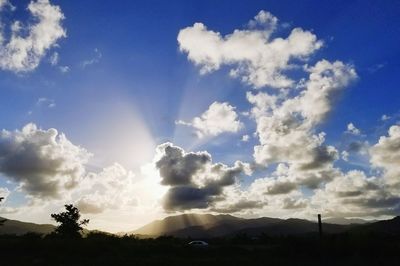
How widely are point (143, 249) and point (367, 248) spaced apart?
2777 cm

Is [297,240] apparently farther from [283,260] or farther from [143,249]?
[143,249]

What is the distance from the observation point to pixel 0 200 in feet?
206

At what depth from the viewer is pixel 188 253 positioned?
54.6m

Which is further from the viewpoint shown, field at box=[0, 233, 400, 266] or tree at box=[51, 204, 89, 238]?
tree at box=[51, 204, 89, 238]

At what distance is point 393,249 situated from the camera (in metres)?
57.4

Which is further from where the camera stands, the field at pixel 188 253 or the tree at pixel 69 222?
the tree at pixel 69 222

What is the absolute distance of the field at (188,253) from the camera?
4712 centimetres

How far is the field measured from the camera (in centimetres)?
4712

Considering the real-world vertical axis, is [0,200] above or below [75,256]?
above

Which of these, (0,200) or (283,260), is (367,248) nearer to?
(283,260)

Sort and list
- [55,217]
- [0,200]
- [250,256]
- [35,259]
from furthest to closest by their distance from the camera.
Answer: [55,217]
[0,200]
[250,256]
[35,259]

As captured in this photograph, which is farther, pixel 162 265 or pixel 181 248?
pixel 181 248

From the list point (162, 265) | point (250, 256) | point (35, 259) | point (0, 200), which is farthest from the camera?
point (0, 200)

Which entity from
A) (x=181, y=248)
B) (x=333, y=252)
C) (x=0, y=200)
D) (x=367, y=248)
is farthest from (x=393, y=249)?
(x=0, y=200)
